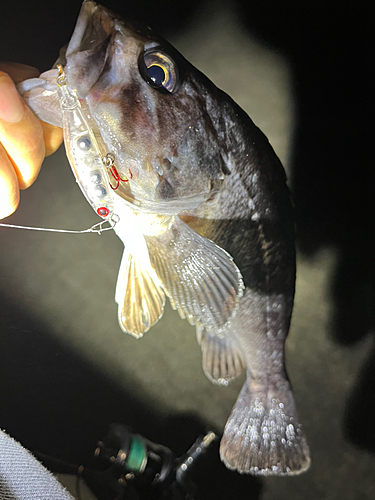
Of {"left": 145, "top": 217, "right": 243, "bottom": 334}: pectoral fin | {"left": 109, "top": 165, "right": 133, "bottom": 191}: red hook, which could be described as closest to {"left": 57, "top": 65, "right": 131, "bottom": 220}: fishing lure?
{"left": 109, "top": 165, "right": 133, "bottom": 191}: red hook

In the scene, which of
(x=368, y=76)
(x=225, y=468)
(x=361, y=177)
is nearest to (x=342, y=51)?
(x=368, y=76)

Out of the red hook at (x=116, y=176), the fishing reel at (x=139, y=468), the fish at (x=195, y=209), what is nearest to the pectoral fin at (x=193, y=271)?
the fish at (x=195, y=209)

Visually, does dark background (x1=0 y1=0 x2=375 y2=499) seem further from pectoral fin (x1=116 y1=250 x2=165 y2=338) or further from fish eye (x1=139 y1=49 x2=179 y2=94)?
fish eye (x1=139 y1=49 x2=179 y2=94)

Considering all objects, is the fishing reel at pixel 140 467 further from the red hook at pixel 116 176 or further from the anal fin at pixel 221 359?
the red hook at pixel 116 176

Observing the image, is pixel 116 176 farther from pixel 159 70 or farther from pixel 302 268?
pixel 302 268

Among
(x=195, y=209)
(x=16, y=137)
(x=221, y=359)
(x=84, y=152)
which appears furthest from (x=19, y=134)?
(x=221, y=359)

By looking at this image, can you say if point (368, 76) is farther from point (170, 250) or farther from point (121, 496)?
point (121, 496)
